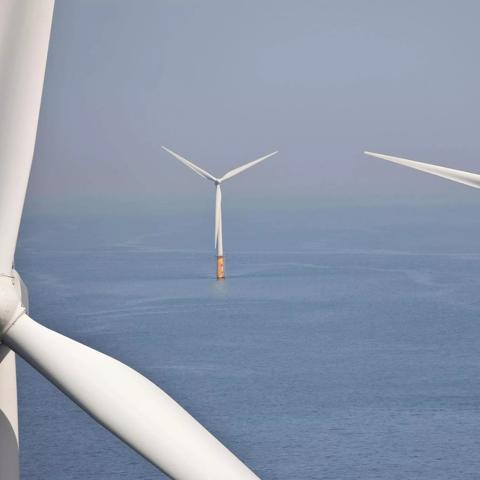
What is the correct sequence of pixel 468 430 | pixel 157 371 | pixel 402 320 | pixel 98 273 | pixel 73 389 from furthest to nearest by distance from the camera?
pixel 98 273
pixel 402 320
pixel 157 371
pixel 468 430
pixel 73 389

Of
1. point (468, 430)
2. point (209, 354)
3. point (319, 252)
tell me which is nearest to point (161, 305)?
point (209, 354)

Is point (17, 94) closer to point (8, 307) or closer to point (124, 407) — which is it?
point (8, 307)

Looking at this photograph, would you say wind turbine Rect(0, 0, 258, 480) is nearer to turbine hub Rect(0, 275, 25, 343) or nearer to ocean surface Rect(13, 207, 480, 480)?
turbine hub Rect(0, 275, 25, 343)

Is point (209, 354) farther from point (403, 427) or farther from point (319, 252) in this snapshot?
point (319, 252)

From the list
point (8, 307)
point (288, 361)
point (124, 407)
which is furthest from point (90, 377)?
point (288, 361)

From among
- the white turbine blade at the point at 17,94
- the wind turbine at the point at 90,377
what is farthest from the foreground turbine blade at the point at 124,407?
the white turbine blade at the point at 17,94
